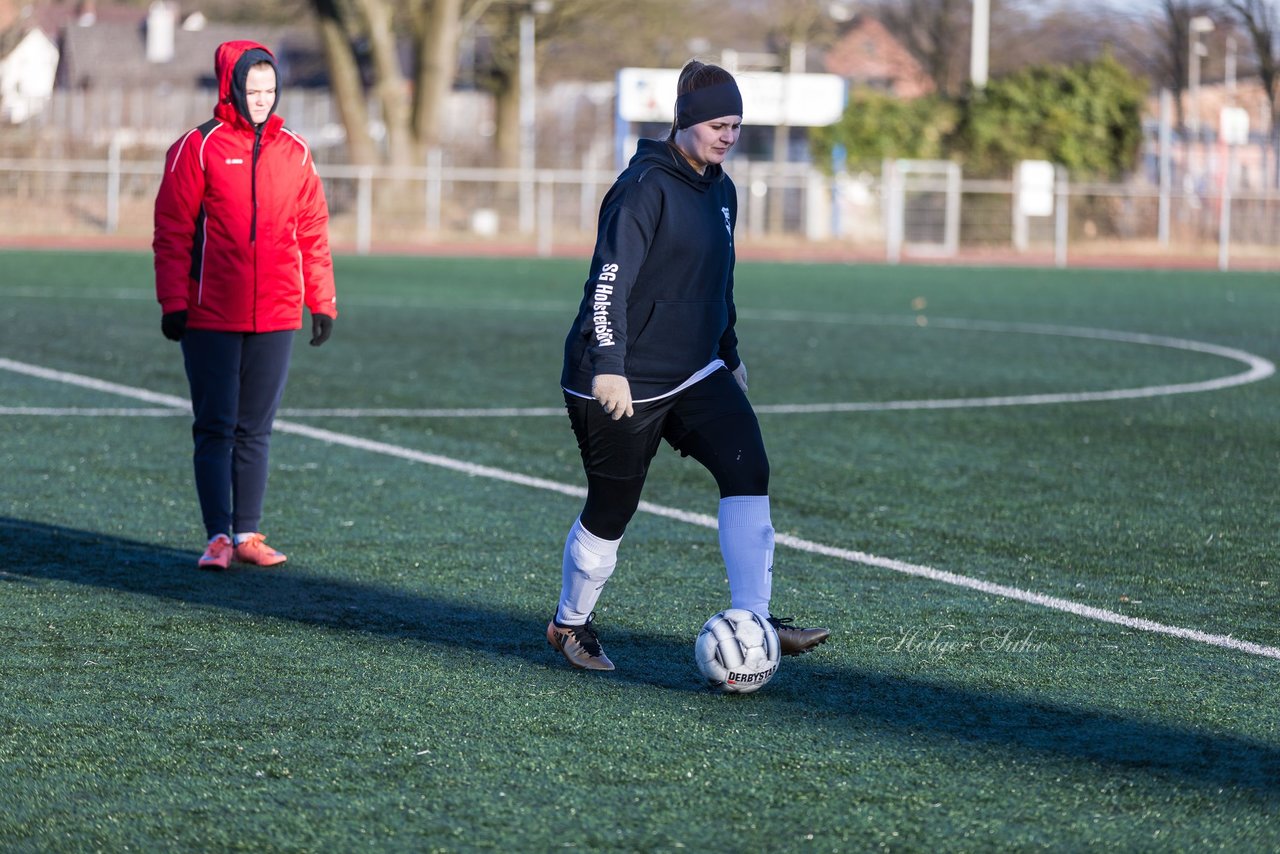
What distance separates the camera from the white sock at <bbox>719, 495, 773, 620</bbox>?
5070 mm

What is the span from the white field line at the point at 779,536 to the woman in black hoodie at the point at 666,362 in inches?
49.7

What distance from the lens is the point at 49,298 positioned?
2027cm

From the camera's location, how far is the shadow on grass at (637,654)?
4434mm

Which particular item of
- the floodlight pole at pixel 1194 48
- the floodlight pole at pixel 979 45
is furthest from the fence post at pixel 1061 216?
the floodlight pole at pixel 1194 48

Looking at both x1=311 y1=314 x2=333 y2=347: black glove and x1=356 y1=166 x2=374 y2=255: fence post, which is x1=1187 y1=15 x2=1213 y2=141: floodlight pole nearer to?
x1=356 y1=166 x2=374 y2=255: fence post

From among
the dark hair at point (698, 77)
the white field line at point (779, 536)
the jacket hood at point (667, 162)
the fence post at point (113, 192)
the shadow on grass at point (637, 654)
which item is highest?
the fence post at point (113, 192)

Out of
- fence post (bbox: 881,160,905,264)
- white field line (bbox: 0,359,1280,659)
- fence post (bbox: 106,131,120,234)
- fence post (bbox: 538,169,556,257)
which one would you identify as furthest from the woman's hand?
Result: fence post (bbox: 106,131,120,234)

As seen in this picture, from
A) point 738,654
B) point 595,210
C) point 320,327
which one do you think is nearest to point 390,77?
point 595,210

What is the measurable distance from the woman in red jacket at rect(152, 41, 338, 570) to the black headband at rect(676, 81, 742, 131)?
2.14 metres

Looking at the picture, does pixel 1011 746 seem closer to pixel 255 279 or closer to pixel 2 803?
pixel 2 803

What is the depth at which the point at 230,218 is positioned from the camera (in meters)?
6.71

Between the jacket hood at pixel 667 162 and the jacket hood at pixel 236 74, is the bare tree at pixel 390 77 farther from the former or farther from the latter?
the jacket hood at pixel 667 162

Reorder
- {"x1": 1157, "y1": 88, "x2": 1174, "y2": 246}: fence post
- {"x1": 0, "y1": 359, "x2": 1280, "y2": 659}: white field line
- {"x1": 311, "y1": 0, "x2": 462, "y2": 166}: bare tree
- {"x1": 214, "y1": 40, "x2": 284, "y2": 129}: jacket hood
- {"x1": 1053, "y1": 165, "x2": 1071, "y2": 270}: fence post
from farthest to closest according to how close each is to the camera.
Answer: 1. {"x1": 311, "y1": 0, "x2": 462, "y2": 166}: bare tree
2. {"x1": 1157, "y1": 88, "x2": 1174, "y2": 246}: fence post
3. {"x1": 1053, "y1": 165, "x2": 1071, "y2": 270}: fence post
4. {"x1": 214, "y1": 40, "x2": 284, "y2": 129}: jacket hood
5. {"x1": 0, "y1": 359, "x2": 1280, "y2": 659}: white field line

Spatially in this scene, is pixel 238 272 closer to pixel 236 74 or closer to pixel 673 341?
pixel 236 74
